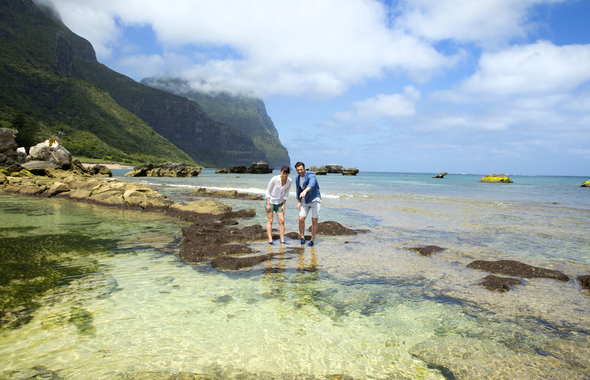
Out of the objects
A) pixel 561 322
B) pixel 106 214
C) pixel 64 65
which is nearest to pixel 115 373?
pixel 561 322

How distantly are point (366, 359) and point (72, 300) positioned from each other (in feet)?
14.5

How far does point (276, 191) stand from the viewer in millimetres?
8977

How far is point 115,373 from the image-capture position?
303cm

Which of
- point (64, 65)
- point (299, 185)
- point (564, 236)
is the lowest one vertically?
point (564, 236)

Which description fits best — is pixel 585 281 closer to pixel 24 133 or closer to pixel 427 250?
pixel 427 250

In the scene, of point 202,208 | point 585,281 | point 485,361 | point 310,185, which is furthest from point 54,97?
point 585,281

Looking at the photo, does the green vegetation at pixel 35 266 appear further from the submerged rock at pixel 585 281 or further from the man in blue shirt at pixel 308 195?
the submerged rock at pixel 585 281

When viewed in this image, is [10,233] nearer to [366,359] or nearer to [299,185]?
[299,185]

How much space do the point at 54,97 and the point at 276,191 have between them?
126240 mm

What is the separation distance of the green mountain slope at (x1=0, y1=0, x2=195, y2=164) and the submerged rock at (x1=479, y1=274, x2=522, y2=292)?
9430 cm

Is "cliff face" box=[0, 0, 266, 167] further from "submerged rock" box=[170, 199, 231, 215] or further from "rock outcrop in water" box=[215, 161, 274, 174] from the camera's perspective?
"submerged rock" box=[170, 199, 231, 215]

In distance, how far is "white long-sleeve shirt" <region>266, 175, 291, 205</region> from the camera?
886 centimetres

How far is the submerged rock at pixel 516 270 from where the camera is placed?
6555mm

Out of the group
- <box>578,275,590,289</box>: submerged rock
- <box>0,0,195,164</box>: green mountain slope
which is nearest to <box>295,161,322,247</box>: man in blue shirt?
<box>578,275,590,289</box>: submerged rock
